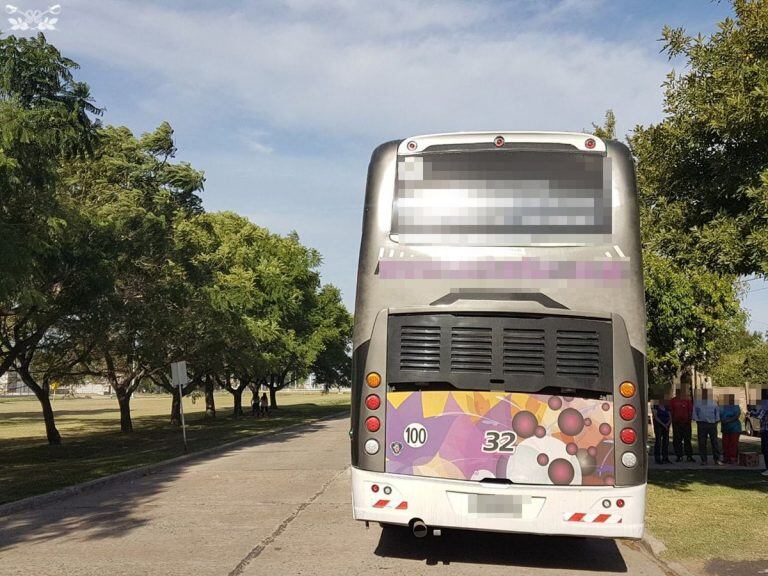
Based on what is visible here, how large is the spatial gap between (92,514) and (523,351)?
764cm

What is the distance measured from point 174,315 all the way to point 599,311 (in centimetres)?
2050

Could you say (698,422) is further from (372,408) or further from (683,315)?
(372,408)

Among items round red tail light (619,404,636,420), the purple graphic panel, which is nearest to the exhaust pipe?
the purple graphic panel

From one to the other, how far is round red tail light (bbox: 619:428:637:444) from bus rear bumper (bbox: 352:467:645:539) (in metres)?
0.40

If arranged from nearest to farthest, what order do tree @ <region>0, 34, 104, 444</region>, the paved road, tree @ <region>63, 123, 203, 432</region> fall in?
1. the paved road
2. tree @ <region>0, 34, 104, 444</region>
3. tree @ <region>63, 123, 203, 432</region>

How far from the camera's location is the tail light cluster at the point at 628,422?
21.9ft

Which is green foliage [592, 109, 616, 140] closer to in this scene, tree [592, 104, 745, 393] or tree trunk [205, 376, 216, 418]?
tree [592, 104, 745, 393]

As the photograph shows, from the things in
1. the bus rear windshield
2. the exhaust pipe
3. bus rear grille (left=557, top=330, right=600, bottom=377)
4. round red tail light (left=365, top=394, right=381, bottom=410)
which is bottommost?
the exhaust pipe

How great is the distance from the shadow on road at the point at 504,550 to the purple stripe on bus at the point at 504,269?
114 inches

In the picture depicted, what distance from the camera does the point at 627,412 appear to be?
6.70 m

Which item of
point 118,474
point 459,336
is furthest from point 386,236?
point 118,474

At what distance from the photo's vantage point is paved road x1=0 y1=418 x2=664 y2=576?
7445mm

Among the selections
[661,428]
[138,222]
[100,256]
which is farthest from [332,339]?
[661,428]

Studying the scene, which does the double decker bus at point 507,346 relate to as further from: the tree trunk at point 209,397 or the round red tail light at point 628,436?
the tree trunk at point 209,397
